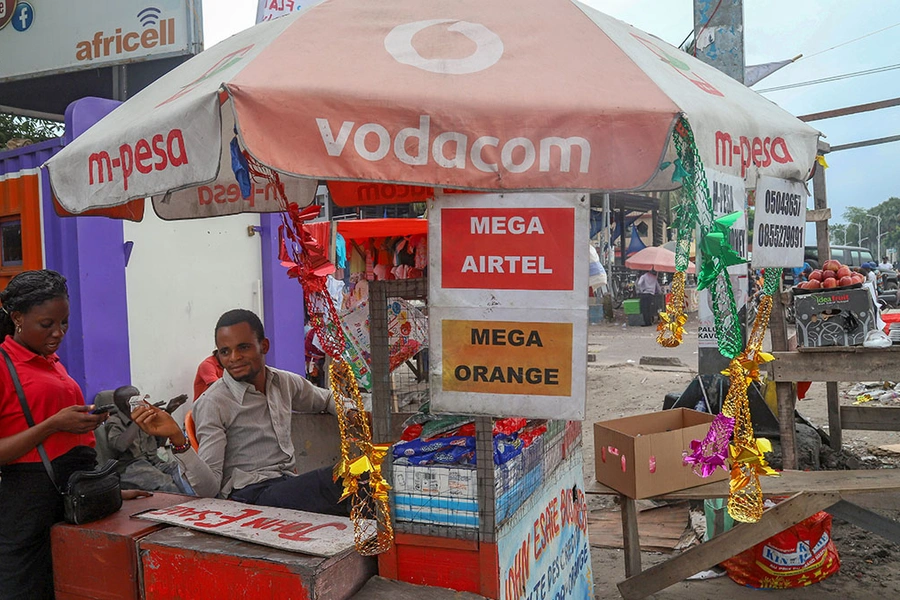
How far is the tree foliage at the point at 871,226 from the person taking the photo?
94375 millimetres

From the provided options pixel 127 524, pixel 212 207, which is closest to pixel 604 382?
pixel 212 207

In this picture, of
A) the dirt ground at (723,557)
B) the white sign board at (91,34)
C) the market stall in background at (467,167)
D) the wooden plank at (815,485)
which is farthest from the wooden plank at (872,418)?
the white sign board at (91,34)

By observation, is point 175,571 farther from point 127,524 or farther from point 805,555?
point 805,555

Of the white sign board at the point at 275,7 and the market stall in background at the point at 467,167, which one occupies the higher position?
the white sign board at the point at 275,7

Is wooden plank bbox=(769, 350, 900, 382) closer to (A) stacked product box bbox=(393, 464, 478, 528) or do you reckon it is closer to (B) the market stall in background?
(B) the market stall in background

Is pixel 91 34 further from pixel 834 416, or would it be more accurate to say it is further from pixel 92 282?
pixel 834 416

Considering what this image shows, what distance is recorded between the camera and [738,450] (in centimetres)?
218

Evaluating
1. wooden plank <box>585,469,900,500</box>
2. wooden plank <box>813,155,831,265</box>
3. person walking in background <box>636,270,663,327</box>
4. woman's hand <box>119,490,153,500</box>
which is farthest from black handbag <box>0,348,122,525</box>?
person walking in background <box>636,270,663,327</box>

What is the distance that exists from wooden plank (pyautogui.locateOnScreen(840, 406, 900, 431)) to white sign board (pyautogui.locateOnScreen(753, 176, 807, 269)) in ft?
11.9

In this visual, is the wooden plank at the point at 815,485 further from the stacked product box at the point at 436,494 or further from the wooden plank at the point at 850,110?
the wooden plank at the point at 850,110

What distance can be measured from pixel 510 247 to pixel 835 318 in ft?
9.81

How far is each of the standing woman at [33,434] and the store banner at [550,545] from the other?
1.70 meters

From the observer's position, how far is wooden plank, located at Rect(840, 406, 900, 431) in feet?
17.8

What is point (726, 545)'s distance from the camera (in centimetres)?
337
